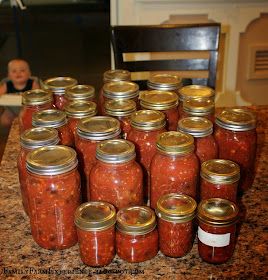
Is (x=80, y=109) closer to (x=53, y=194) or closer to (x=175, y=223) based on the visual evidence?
(x=53, y=194)

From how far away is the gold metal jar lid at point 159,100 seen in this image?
1.13 metres

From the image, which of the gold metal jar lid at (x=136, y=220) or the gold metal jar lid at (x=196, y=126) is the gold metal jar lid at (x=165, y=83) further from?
the gold metal jar lid at (x=136, y=220)

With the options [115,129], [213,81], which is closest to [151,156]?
[115,129]

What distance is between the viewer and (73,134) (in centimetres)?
110

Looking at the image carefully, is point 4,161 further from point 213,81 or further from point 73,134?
point 213,81

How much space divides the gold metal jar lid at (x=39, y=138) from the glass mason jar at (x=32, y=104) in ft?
0.48

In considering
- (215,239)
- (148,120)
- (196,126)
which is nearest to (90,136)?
(148,120)

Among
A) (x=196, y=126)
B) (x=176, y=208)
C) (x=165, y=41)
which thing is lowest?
(x=176, y=208)

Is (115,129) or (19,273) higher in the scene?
(115,129)

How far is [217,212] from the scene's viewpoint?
34.6 inches

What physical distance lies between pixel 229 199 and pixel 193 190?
0.08 metres

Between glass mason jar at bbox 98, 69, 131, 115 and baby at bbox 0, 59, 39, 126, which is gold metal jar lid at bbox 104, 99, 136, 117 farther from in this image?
baby at bbox 0, 59, 39, 126

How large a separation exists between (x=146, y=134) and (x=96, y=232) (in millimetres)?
280

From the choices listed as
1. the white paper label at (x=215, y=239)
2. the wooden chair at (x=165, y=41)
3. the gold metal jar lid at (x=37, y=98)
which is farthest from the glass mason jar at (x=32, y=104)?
the wooden chair at (x=165, y=41)
